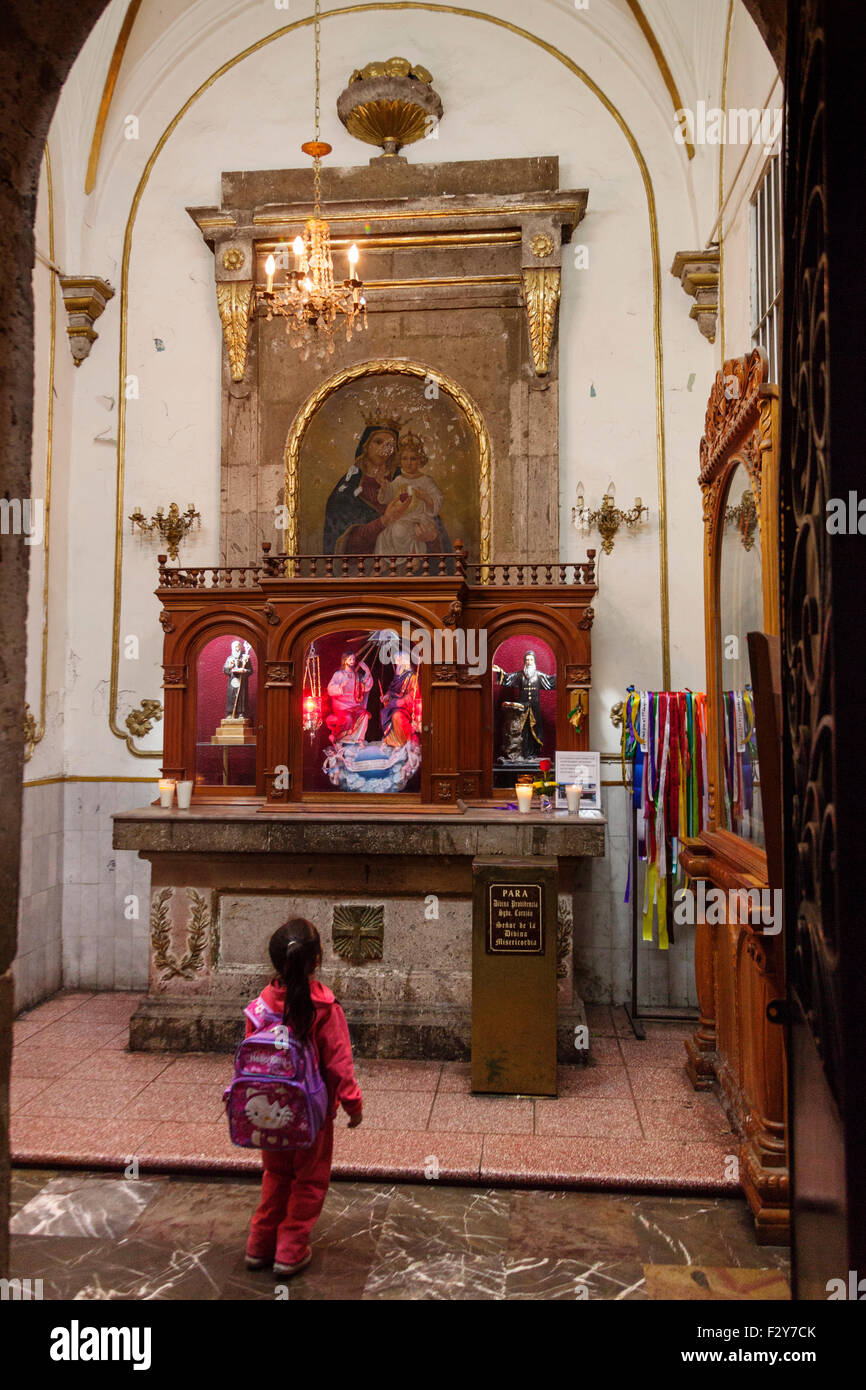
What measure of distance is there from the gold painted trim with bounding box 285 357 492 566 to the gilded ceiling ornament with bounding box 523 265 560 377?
675 millimetres

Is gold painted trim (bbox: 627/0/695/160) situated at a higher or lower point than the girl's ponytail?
higher

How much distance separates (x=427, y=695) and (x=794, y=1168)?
5033mm

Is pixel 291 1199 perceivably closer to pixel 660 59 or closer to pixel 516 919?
pixel 516 919

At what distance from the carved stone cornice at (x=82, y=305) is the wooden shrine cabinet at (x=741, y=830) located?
5.46 meters

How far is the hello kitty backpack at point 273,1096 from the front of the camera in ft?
12.2

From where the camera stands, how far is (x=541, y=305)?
7.95m

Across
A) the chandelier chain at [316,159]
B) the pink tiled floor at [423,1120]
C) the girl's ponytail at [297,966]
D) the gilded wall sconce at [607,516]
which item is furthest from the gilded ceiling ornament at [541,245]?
the girl's ponytail at [297,966]

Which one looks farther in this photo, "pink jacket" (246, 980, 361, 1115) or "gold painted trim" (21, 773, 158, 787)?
"gold painted trim" (21, 773, 158, 787)

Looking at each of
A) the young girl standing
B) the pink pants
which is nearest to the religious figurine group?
the young girl standing

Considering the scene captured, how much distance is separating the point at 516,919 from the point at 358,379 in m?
4.76

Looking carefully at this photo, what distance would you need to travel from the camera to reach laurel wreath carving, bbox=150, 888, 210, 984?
682 centimetres

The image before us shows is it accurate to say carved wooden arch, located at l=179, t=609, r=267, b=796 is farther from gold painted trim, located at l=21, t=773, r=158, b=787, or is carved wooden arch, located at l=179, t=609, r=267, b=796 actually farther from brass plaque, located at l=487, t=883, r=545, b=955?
brass plaque, located at l=487, t=883, r=545, b=955

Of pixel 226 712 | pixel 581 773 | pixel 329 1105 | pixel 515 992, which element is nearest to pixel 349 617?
pixel 226 712

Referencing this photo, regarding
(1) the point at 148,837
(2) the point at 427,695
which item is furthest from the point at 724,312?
(1) the point at 148,837
